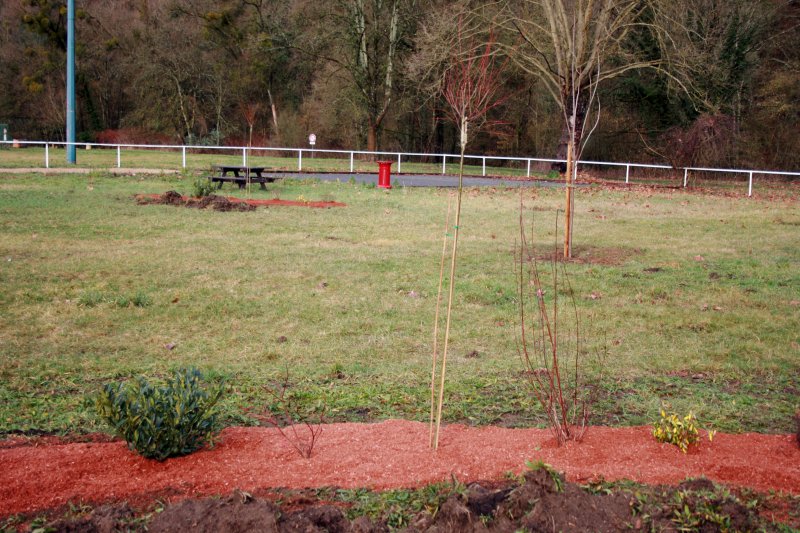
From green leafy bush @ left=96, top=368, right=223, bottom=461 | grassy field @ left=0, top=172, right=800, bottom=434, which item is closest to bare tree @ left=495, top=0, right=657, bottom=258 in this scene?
grassy field @ left=0, top=172, right=800, bottom=434

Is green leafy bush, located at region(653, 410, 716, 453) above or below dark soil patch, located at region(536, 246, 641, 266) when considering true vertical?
below

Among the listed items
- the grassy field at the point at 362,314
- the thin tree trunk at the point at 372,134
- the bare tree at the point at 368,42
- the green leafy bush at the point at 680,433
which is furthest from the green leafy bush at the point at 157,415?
the thin tree trunk at the point at 372,134

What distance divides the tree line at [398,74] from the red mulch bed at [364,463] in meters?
16.2

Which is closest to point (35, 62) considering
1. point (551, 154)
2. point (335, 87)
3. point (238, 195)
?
point (335, 87)

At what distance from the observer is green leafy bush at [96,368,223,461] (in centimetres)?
416

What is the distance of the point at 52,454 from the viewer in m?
4.38

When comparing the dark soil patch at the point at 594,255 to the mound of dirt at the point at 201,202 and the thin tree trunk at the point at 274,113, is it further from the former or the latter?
the thin tree trunk at the point at 274,113

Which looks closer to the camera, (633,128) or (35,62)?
(633,128)

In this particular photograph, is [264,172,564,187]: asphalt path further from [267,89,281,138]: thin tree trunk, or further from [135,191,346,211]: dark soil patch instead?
[267,89,281,138]: thin tree trunk

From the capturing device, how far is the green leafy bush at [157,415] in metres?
4.16

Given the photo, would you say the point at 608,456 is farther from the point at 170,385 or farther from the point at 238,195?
the point at 238,195

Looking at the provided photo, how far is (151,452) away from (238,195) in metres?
16.9

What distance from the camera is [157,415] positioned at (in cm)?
424

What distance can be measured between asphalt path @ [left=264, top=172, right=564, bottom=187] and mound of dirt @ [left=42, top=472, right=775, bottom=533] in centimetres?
2238
